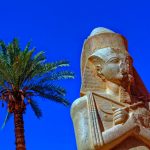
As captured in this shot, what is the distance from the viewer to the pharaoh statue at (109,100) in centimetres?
585

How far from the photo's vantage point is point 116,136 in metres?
5.79

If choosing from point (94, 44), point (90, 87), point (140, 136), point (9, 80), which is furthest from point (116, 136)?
point (9, 80)

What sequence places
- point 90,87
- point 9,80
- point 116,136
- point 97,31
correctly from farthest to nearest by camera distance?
point 9,80, point 97,31, point 90,87, point 116,136

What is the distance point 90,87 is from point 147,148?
1096 mm

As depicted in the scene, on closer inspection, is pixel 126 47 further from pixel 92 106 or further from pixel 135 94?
pixel 92 106

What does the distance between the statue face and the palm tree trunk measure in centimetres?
1393

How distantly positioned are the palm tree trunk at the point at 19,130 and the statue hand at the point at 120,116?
14.2m

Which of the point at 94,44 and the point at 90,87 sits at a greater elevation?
the point at 94,44

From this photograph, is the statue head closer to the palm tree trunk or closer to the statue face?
the statue face

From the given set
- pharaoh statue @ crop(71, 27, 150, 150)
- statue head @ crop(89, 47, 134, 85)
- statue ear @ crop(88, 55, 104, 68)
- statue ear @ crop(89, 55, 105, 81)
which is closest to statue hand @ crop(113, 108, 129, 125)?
pharaoh statue @ crop(71, 27, 150, 150)

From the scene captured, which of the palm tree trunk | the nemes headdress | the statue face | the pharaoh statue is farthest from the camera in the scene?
the palm tree trunk

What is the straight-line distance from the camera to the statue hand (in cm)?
593

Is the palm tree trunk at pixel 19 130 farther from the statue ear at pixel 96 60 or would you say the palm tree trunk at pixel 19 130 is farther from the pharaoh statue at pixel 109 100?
the statue ear at pixel 96 60

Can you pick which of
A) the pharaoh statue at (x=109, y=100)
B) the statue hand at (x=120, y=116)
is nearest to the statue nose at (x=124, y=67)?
the pharaoh statue at (x=109, y=100)
